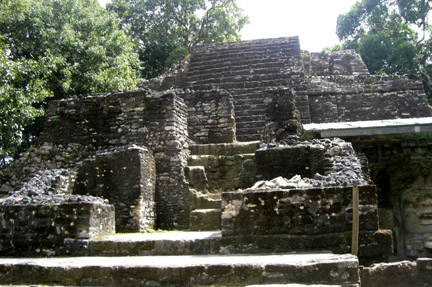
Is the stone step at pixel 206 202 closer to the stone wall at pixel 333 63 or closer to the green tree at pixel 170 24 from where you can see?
the stone wall at pixel 333 63

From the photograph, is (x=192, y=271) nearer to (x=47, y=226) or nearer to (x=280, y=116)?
(x=47, y=226)

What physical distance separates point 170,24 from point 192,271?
912 inches

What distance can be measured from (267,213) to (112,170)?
4.63 metres

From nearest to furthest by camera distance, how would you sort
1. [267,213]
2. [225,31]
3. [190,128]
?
1. [267,213]
2. [190,128]
3. [225,31]

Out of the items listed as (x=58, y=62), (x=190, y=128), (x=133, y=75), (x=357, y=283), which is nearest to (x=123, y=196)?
(x=190, y=128)

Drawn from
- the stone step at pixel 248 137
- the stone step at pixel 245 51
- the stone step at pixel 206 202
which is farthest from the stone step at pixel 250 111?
the stone step at pixel 206 202

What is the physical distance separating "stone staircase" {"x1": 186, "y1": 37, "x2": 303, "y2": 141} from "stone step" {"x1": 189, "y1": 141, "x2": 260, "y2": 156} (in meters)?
1.74

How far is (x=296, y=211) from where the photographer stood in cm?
491

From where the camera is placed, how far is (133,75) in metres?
16.7

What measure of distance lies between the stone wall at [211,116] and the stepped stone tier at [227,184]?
27 millimetres

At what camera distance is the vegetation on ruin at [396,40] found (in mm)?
21531

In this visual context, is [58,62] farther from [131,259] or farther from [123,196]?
[131,259]

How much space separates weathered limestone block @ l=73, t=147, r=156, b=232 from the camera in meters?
8.31

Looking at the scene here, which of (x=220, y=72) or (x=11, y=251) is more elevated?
(x=220, y=72)
